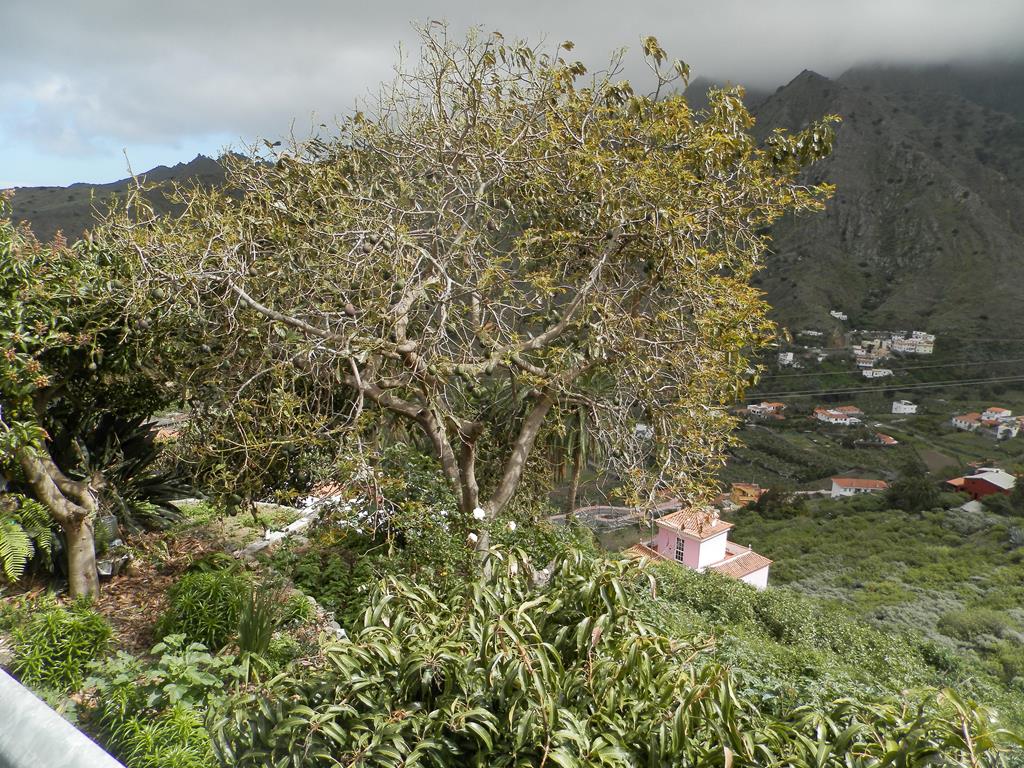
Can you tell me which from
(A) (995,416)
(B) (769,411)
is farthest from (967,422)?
(B) (769,411)

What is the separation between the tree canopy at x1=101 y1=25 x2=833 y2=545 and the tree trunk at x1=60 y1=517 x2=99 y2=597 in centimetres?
91

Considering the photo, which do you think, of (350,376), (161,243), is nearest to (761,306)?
(350,376)

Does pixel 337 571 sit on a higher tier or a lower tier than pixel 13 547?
lower

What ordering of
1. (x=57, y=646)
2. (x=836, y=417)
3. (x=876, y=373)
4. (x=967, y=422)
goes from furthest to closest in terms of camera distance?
(x=876, y=373) → (x=836, y=417) → (x=967, y=422) → (x=57, y=646)

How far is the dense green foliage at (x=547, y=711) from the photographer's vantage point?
177 cm

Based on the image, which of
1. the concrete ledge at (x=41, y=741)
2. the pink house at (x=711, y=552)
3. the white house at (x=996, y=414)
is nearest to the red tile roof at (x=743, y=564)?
the pink house at (x=711, y=552)

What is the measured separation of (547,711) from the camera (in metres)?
1.81

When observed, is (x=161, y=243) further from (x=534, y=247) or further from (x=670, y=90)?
(x=670, y=90)

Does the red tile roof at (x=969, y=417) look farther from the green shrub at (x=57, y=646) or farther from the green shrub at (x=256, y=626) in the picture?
the green shrub at (x=57, y=646)

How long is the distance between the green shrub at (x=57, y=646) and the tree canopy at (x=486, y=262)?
1.30 metres

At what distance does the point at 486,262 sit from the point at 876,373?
51787mm

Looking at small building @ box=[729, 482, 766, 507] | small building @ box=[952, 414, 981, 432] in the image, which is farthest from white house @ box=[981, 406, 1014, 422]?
small building @ box=[729, 482, 766, 507]

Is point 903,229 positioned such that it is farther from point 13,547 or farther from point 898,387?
point 13,547

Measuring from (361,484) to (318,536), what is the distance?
554mm
